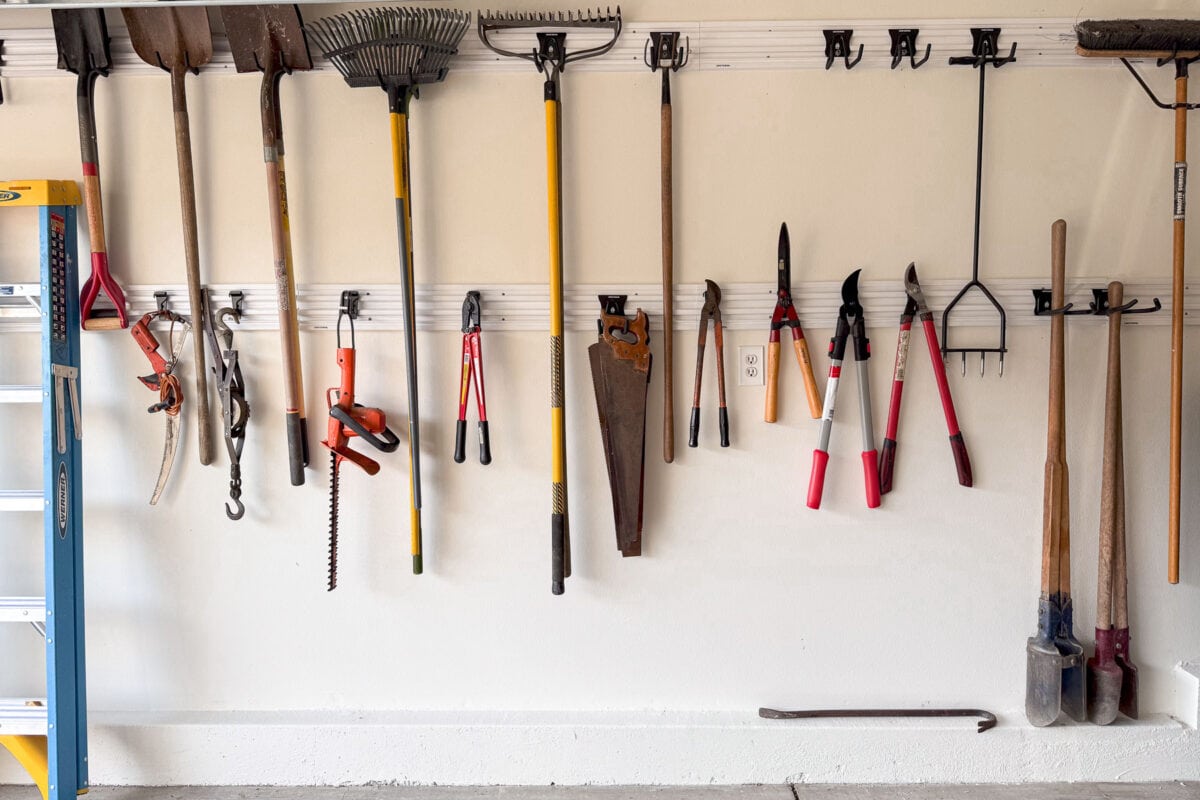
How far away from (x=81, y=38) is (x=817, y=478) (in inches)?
89.4

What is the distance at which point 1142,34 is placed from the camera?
207cm

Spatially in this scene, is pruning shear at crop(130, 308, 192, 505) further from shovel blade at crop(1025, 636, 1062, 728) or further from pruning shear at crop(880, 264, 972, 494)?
shovel blade at crop(1025, 636, 1062, 728)

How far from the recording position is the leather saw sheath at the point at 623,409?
2.16m

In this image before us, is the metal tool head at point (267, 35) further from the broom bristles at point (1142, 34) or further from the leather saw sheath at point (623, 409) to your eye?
the broom bristles at point (1142, 34)

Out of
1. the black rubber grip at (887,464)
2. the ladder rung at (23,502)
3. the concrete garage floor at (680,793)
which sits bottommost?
the concrete garage floor at (680,793)

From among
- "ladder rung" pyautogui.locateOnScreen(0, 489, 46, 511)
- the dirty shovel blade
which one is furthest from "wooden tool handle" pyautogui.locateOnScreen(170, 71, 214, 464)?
the dirty shovel blade

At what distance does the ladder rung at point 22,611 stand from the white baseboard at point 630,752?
14.5 inches

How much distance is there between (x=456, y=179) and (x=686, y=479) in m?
1.04

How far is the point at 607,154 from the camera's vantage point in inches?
86.1

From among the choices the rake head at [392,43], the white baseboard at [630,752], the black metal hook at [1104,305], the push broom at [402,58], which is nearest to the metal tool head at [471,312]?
the push broom at [402,58]

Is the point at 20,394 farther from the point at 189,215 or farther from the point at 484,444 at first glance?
the point at 484,444

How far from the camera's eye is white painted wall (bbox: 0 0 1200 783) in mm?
2186

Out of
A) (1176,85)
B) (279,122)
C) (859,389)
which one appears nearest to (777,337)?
(859,389)

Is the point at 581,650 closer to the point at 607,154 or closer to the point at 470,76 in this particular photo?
the point at 607,154
